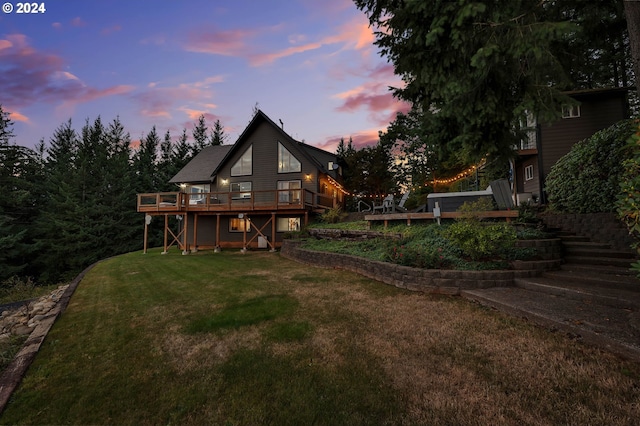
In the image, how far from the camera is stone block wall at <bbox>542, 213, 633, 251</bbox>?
5843 mm

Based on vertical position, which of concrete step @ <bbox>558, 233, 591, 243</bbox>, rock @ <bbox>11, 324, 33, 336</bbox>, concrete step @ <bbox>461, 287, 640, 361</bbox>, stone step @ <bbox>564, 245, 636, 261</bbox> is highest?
concrete step @ <bbox>558, 233, 591, 243</bbox>

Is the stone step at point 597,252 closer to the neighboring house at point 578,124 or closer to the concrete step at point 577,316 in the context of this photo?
the concrete step at point 577,316

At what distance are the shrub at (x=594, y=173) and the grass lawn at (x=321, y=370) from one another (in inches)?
217

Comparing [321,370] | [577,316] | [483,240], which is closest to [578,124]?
[483,240]

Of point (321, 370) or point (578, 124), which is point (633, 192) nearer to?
point (321, 370)

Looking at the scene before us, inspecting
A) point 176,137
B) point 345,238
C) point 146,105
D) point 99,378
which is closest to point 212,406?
point 99,378

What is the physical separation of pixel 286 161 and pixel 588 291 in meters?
16.7

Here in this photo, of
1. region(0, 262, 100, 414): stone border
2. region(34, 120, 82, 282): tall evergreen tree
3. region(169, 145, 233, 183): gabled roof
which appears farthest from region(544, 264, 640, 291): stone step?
region(34, 120, 82, 282): tall evergreen tree

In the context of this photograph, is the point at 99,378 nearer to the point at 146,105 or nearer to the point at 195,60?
the point at 195,60

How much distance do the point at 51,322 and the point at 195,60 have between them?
46.8 ft

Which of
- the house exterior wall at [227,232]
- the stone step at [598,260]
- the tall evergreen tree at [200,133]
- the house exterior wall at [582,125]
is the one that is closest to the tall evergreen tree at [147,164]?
the tall evergreen tree at [200,133]

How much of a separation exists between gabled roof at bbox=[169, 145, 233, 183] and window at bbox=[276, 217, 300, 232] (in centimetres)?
664

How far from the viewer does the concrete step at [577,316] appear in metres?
2.81

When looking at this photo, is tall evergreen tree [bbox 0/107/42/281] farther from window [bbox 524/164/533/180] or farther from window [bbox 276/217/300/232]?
window [bbox 524/164/533/180]
